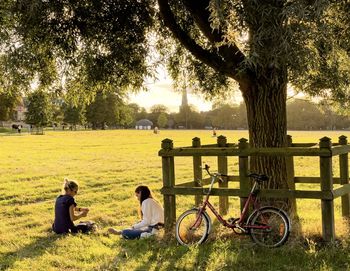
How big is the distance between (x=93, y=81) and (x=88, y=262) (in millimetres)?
4702

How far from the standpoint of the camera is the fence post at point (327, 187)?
25.3ft

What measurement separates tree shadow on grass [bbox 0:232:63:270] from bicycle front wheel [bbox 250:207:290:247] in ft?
12.1

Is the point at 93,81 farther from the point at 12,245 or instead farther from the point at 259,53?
the point at 259,53

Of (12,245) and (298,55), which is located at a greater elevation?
(298,55)

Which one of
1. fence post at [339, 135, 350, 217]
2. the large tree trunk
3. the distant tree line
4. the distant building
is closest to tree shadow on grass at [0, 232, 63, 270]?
the large tree trunk

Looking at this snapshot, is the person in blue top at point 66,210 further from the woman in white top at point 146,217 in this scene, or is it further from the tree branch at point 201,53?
the tree branch at point 201,53

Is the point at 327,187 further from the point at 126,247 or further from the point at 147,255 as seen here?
the point at 126,247

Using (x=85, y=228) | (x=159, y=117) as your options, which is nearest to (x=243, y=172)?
(x=85, y=228)

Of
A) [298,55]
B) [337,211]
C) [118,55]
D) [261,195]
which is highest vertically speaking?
[118,55]

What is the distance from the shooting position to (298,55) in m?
6.64

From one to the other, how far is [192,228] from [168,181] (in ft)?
3.53

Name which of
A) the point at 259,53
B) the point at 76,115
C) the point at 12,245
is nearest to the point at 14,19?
the point at 12,245

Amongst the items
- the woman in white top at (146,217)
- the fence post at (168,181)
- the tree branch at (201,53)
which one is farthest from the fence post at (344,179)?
the woman in white top at (146,217)

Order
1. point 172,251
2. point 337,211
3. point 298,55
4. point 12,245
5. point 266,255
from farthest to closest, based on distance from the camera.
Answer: point 337,211 < point 12,245 < point 172,251 < point 266,255 < point 298,55
